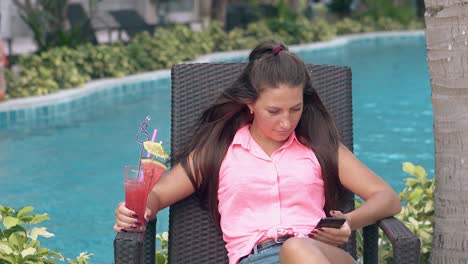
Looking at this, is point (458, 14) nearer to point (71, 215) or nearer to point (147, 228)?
point (147, 228)

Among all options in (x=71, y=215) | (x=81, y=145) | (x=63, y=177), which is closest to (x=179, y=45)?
(x=81, y=145)

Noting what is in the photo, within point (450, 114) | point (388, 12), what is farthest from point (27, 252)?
point (388, 12)

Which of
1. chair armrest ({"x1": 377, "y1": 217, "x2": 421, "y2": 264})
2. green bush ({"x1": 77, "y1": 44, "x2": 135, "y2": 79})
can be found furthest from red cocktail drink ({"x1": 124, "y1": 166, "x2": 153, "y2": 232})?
green bush ({"x1": 77, "y1": 44, "x2": 135, "y2": 79})

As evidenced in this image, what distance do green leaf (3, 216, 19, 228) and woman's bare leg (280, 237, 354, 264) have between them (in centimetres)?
112

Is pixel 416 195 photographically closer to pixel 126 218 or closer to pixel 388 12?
pixel 126 218

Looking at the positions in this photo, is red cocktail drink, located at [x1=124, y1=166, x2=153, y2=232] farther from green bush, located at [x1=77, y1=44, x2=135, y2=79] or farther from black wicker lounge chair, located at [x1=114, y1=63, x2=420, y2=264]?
green bush, located at [x1=77, y1=44, x2=135, y2=79]

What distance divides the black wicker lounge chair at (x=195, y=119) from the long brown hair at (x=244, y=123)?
2.9 inches

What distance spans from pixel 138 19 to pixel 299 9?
21.4 ft

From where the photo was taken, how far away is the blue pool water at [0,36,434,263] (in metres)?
6.53

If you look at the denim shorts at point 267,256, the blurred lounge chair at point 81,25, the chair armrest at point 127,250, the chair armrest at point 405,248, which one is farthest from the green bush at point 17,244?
the blurred lounge chair at point 81,25

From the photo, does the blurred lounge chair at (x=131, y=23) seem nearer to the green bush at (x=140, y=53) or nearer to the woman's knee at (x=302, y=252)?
the green bush at (x=140, y=53)

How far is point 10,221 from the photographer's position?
357cm

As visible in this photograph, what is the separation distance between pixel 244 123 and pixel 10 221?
91 centimetres

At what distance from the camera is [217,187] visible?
3457 mm
